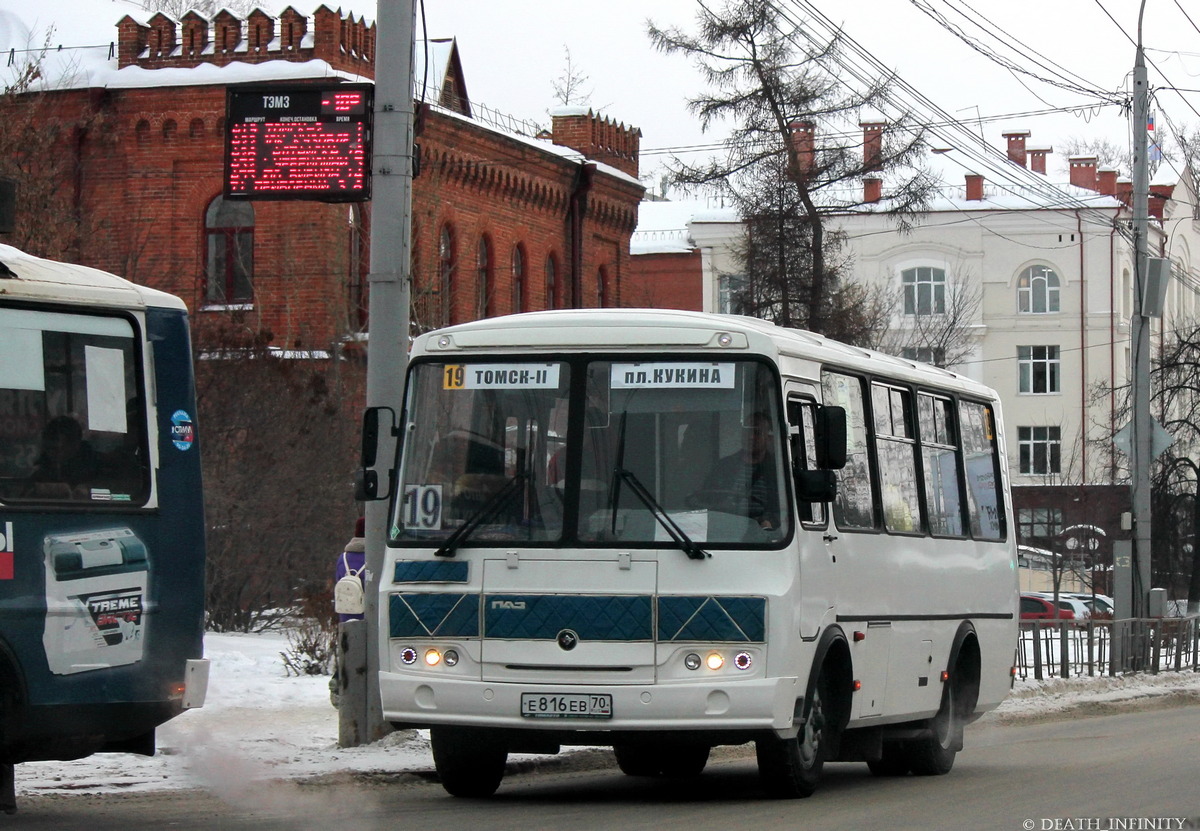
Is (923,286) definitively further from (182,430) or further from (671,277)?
(182,430)

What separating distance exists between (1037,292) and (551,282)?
3216 cm

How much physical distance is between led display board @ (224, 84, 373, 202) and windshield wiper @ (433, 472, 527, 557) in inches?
135

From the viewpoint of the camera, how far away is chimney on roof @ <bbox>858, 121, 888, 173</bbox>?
3197 cm

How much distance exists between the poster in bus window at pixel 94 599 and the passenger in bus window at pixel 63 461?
24cm

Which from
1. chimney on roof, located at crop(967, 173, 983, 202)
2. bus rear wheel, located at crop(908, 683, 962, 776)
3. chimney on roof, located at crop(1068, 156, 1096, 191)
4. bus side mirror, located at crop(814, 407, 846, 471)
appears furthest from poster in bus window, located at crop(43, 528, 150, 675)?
chimney on roof, located at crop(1068, 156, 1096, 191)

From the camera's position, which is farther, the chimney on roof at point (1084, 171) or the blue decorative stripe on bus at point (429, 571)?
the chimney on roof at point (1084, 171)

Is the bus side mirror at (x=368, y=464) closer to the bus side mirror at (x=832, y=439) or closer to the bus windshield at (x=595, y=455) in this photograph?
the bus windshield at (x=595, y=455)

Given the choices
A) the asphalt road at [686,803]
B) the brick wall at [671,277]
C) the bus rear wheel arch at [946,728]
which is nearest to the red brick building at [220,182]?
the bus rear wheel arch at [946,728]

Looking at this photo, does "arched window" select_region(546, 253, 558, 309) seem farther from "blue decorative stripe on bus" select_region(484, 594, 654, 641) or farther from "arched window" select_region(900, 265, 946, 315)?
"blue decorative stripe on bus" select_region(484, 594, 654, 641)

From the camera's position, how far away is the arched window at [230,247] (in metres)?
37.5

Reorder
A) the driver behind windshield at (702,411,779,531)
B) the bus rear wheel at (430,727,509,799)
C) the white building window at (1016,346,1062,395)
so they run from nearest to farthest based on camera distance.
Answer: the driver behind windshield at (702,411,779,531)
the bus rear wheel at (430,727,509,799)
the white building window at (1016,346,1062,395)

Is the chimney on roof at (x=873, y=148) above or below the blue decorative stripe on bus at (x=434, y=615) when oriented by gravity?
above

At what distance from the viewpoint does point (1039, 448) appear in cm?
7294

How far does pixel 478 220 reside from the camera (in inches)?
Result: 1652
